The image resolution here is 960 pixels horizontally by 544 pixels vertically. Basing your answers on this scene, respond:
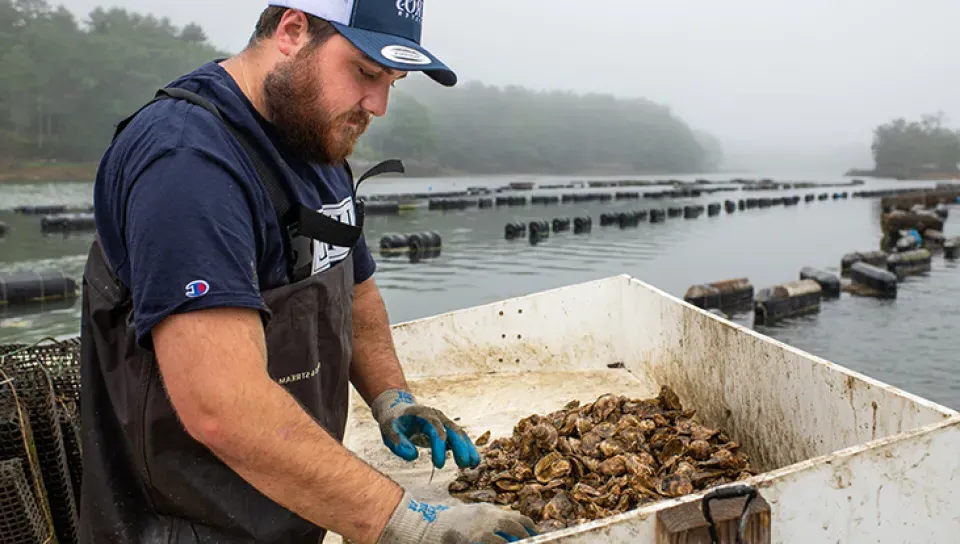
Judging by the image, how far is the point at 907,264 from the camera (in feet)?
70.2

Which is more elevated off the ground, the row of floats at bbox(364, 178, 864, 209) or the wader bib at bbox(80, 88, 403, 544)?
the row of floats at bbox(364, 178, 864, 209)

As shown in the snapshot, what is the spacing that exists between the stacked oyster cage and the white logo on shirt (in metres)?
2.39

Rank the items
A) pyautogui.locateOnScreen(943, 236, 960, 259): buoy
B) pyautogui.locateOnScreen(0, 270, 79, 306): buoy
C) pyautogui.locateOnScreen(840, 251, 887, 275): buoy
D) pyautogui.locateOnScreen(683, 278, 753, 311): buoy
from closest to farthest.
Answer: pyautogui.locateOnScreen(683, 278, 753, 311): buoy < pyautogui.locateOnScreen(0, 270, 79, 306): buoy < pyautogui.locateOnScreen(840, 251, 887, 275): buoy < pyautogui.locateOnScreen(943, 236, 960, 259): buoy

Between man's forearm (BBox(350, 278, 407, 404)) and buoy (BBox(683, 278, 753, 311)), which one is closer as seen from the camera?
man's forearm (BBox(350, 278, 407, 404))

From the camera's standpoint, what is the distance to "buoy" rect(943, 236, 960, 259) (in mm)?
24703

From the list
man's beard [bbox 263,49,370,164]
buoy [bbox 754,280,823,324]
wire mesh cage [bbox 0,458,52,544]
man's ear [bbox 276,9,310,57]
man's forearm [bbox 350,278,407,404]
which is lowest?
buoy [bbox 754,280,823,324]

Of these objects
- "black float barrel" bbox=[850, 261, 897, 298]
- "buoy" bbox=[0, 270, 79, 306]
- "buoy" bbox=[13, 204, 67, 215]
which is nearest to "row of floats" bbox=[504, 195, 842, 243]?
"black float barrel" bbox=[850, 261, 897, 298]

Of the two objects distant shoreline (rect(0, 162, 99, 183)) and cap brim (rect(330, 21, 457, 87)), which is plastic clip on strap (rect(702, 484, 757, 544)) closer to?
cap brim (rect(330, 21, 457, 87))

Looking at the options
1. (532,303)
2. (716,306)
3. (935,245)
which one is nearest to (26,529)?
(532,303)

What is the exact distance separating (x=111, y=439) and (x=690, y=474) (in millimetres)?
2916

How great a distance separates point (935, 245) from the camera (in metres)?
27.4

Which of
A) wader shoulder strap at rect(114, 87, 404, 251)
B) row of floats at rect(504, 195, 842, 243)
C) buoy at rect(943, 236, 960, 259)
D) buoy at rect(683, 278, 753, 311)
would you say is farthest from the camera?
row of floats at rect(504, 195, 842, 243)

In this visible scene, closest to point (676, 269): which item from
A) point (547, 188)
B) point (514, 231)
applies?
point (514, 231)

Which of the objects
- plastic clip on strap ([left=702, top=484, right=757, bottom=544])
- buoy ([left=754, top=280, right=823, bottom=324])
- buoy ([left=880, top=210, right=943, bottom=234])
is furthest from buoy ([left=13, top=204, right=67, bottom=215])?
plastic clip on strap ([left=702, top=484, right=757, bottom=544])
